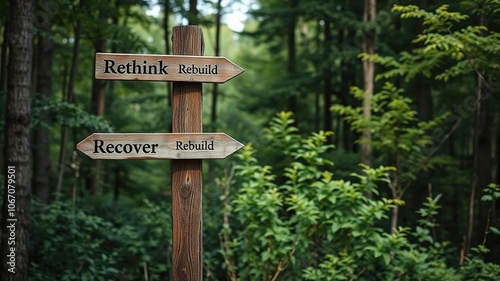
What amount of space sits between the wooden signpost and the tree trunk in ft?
7.61

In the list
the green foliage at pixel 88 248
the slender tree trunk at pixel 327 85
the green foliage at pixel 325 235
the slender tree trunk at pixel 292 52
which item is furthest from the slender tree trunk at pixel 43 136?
the slender tree trunk at pixel 327 85

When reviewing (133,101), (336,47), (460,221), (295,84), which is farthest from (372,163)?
(133,101)

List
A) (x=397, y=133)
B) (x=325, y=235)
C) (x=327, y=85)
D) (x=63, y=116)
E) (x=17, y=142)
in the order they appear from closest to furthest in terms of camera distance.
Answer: (x=17, y=142), (x=325, y=235), (x=63, y=116), (x=397, y=133), (x=327, y=85)

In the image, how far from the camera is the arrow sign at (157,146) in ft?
13.5

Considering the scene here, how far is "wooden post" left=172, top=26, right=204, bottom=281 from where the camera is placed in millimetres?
4305

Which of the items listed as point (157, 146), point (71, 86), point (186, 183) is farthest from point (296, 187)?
point (71, 86)

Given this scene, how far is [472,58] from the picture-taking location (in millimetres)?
6785

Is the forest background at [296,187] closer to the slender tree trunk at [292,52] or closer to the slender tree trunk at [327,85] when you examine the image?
the slender tree trunk at [327,85]

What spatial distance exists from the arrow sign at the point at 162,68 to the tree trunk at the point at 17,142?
2306 millimetres

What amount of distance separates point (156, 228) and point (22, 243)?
294cm

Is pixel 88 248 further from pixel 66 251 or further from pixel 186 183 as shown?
pixel 186 183

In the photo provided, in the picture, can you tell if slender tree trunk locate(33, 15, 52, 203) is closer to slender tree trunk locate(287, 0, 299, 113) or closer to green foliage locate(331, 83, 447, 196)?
green foliage locate(331, 83, 447, 196)

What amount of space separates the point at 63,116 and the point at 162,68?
4268 millimetres

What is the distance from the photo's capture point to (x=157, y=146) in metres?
4.24
